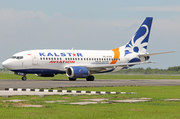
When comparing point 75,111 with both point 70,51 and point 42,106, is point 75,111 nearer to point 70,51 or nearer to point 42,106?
point 42,106

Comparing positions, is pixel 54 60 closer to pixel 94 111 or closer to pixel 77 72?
pixel 77 72

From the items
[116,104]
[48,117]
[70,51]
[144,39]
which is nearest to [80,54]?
[70,51]

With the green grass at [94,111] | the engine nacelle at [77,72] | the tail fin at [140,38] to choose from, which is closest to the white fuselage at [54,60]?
the engine nacelle at [77,72]

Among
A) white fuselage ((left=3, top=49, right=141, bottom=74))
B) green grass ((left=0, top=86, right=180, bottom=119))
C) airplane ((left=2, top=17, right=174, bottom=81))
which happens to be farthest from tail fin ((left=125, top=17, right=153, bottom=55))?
green grass ((left=0, top=86, right=180, bottom=119))

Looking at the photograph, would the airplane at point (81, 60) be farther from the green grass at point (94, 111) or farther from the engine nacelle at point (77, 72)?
the green grass at point (94, 111)

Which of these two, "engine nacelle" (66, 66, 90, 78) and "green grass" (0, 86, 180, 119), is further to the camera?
"engine nacelle" (66, 66, 90, 78)

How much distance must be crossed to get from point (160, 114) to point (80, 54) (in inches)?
1627

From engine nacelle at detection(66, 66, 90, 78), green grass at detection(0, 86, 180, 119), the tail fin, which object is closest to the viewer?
green grass at detection(0, 86, 180, 119)

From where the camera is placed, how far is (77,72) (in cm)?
5059

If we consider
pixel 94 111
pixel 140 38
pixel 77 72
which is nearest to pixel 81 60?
pixel 77 72

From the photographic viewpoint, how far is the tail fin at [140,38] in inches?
2399

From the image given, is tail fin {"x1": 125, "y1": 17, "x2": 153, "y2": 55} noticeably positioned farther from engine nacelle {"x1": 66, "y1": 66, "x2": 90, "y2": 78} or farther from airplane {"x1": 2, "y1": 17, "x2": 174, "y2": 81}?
engine nacelle {"x1": 66, "y1": 66, "x2": 90, "y2": 78}

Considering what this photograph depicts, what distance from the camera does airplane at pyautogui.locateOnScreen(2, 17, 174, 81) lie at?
49.4 meters

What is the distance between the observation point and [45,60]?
165ft
